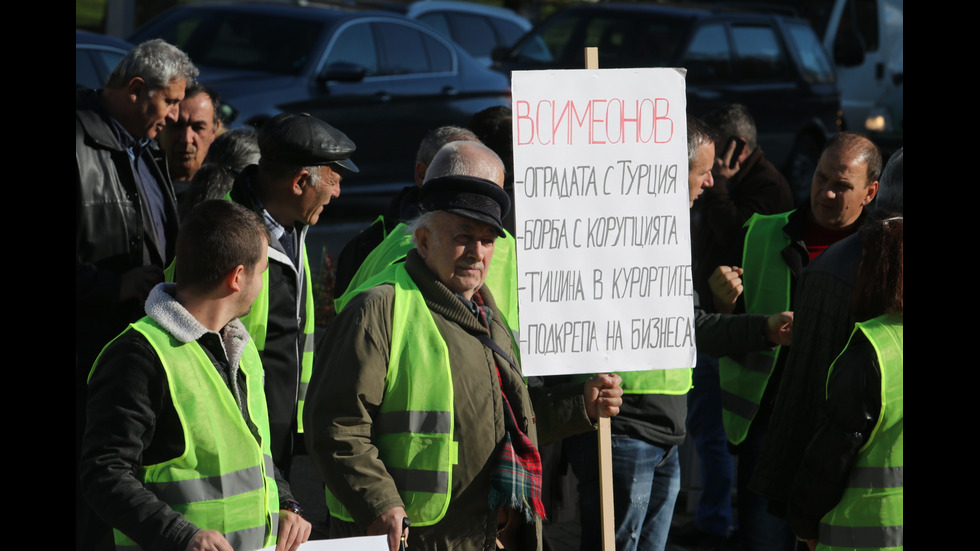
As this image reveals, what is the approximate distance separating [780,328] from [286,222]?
5.77ft

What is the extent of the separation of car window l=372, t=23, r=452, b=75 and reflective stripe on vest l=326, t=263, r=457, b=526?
8.17 meters

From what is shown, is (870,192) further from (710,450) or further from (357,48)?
(357,48)

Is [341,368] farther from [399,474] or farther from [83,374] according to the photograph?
[83,374]

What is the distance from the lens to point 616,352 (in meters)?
3.46

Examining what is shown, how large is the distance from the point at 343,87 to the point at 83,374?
6.73m

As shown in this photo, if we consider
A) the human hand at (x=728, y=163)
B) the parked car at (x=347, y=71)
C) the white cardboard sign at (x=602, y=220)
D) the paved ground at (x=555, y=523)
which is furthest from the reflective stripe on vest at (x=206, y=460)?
the parked car at (x=347, y=71)

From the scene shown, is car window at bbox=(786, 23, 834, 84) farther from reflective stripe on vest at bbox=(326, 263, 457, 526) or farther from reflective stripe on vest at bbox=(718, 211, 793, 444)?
reflective stripe on vest at bbox=(326, 263, 457, 526)

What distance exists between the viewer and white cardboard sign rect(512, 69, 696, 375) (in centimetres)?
337

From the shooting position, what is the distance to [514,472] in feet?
10.4

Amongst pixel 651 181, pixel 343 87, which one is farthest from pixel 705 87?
pixel 651 181


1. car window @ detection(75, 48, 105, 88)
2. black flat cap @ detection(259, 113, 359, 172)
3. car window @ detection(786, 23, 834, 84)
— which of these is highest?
car window @ detection(786, 23, 834, 84)

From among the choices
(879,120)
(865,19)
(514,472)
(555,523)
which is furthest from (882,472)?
(865,19)

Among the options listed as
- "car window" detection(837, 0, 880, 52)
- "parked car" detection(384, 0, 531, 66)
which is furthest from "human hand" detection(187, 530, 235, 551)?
"car window" detection(837, 0, 880, 52)

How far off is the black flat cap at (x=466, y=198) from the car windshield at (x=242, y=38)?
23.3 feet
